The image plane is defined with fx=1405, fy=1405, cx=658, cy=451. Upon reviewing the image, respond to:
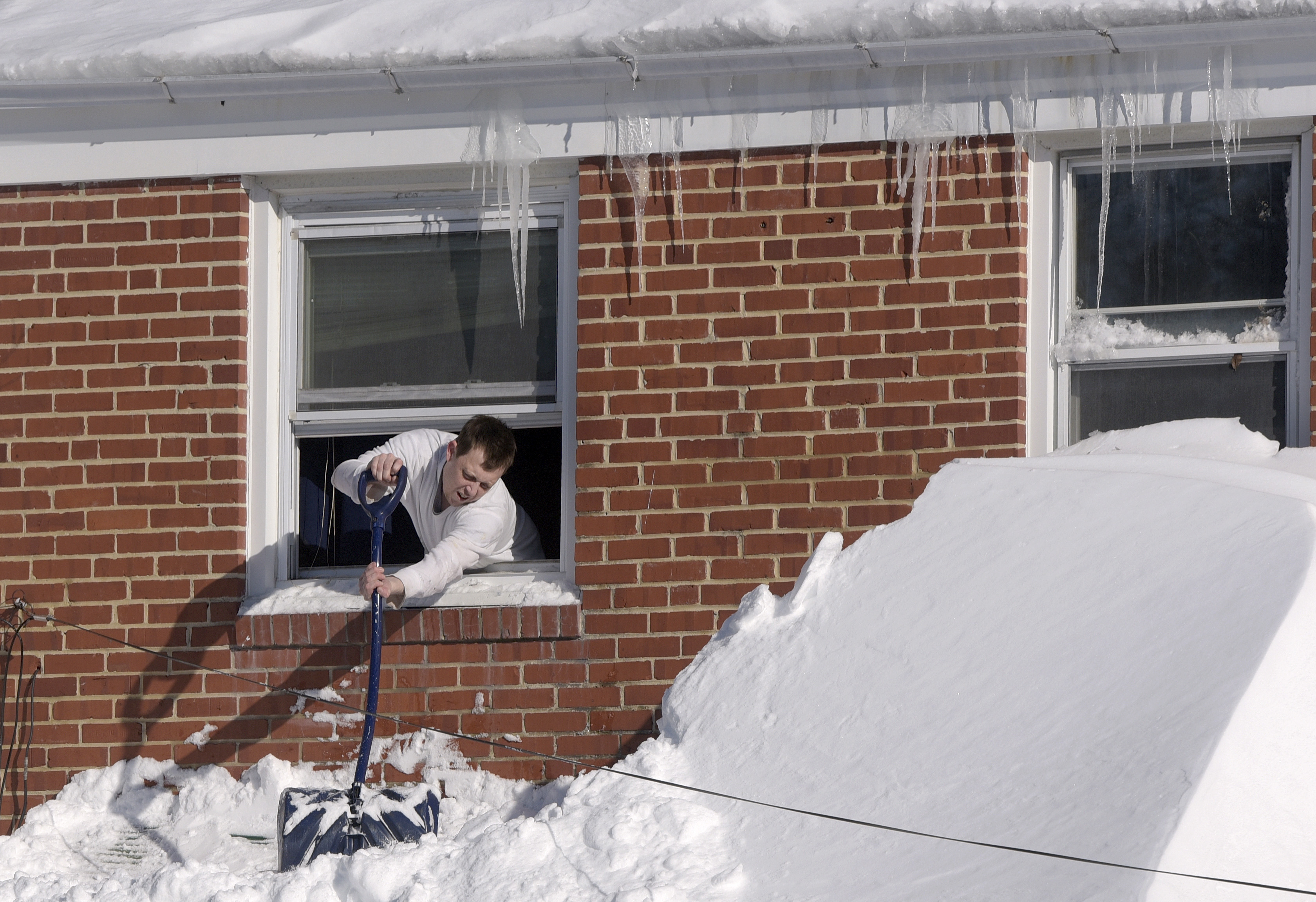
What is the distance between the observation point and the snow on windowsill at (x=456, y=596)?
4980 mm

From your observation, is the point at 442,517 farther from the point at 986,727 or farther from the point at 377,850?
the point at 986,727

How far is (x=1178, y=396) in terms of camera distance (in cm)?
488

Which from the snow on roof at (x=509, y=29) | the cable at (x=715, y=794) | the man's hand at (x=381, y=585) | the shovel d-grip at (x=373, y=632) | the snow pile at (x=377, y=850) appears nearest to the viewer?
the cable at (x=715, y=794)

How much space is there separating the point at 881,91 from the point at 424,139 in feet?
5.46

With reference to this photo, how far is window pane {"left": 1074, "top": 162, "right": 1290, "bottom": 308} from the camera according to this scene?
4863 mm

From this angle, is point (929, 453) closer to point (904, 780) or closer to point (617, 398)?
point (617, 398)

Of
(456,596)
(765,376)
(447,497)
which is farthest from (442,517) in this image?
(765,376)

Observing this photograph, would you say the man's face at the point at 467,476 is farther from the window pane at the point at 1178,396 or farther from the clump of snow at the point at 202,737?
the window pane at the point at 1178,396

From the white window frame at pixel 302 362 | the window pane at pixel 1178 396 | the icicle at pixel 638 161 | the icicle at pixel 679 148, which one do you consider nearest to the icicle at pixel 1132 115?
the window pane at pixel 1178 396

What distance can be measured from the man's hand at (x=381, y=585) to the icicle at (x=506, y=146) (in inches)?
50.1

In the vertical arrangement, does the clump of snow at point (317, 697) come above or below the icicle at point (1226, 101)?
below

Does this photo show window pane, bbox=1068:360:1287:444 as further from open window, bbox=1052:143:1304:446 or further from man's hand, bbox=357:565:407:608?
man's hand, bbox=357:565:407:608

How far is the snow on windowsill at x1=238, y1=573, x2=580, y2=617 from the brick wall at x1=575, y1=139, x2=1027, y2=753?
137mm

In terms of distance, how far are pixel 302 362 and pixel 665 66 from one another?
1.77 m
